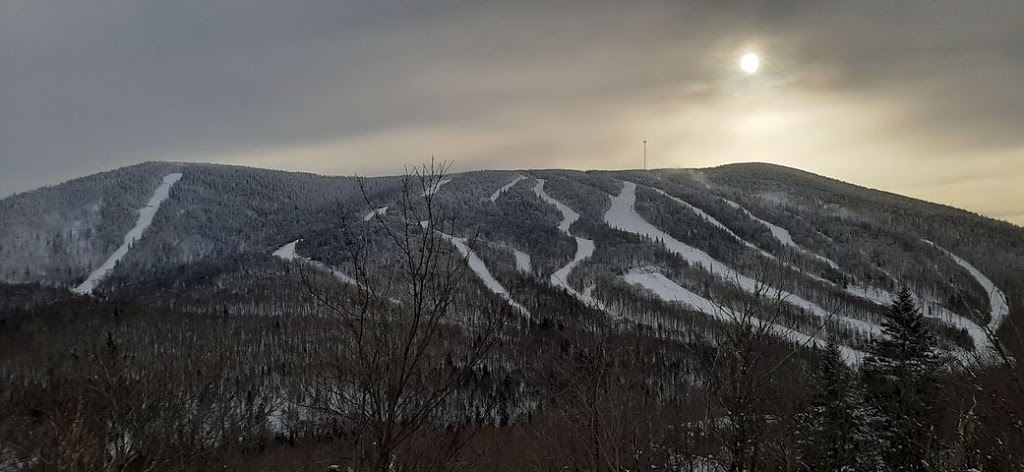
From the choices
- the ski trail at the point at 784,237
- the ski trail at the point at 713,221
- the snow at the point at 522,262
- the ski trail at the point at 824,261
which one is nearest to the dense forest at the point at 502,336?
the snow at the point at 522,262

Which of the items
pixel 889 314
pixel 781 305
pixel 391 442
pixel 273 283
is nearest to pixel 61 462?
pixel 391 442

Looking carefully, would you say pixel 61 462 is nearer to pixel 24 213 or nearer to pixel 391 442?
pixel 391 442

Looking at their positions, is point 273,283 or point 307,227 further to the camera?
point 307,227

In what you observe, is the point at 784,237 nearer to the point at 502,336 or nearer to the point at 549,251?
the point at 549,251

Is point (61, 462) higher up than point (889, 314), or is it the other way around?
point (61, 462)

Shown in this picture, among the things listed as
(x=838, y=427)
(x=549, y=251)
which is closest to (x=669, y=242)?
(x=549, y=251)

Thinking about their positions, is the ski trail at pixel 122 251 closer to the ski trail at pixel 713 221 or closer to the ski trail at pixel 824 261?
the ski trail at pixel 713 221

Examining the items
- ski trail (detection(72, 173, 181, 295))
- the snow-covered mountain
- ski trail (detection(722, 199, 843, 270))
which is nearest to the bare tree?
the snow-covered mountain
